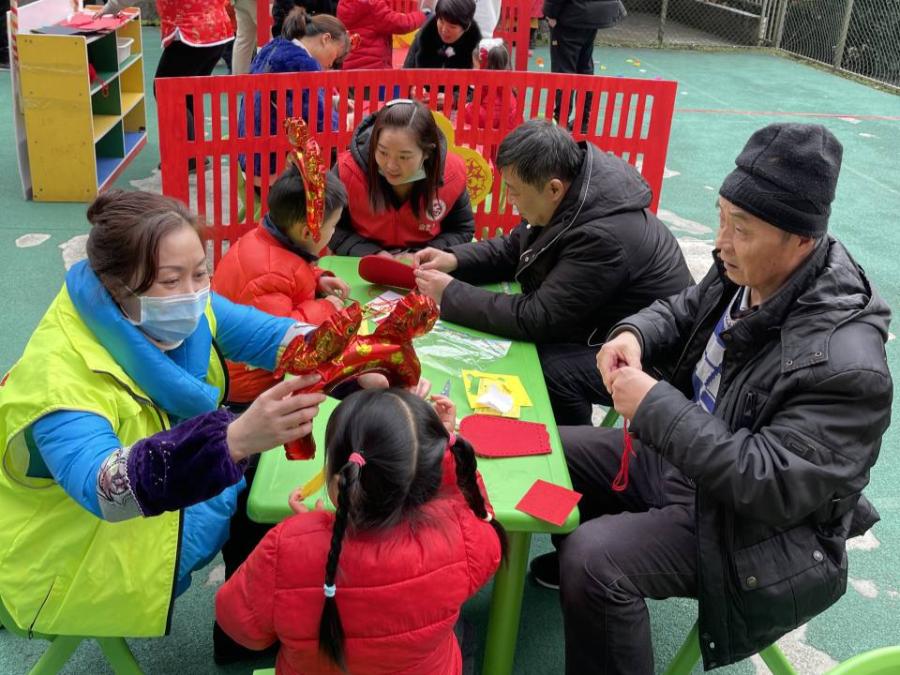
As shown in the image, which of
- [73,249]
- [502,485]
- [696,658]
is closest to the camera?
[502,485]

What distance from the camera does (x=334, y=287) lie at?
2.85 m

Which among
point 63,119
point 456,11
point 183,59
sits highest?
point 456,11

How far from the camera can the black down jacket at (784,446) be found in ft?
5.69

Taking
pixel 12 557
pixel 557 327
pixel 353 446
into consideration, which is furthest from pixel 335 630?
pixel 557 327

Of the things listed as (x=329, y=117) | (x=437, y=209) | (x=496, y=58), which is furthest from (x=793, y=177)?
(x=496, y=58)

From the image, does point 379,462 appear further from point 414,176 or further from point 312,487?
point 414,176

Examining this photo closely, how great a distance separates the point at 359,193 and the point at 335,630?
207 cm

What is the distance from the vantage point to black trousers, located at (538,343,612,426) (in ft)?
9.28

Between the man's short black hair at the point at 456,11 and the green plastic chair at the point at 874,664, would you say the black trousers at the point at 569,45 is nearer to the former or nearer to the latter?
the man's short black hair at the point at 456,11

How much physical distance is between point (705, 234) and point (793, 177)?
13.0 feet

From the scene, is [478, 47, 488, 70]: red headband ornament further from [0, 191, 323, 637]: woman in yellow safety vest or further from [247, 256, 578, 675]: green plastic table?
[0, 191, 323, 637]: woman in yellow safety vest

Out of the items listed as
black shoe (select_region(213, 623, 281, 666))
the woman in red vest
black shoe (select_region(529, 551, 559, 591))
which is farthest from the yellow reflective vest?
the woman in red vest

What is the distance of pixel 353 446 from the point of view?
1562 millimetres

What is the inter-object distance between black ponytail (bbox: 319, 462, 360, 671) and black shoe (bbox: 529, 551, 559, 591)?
1.21m
